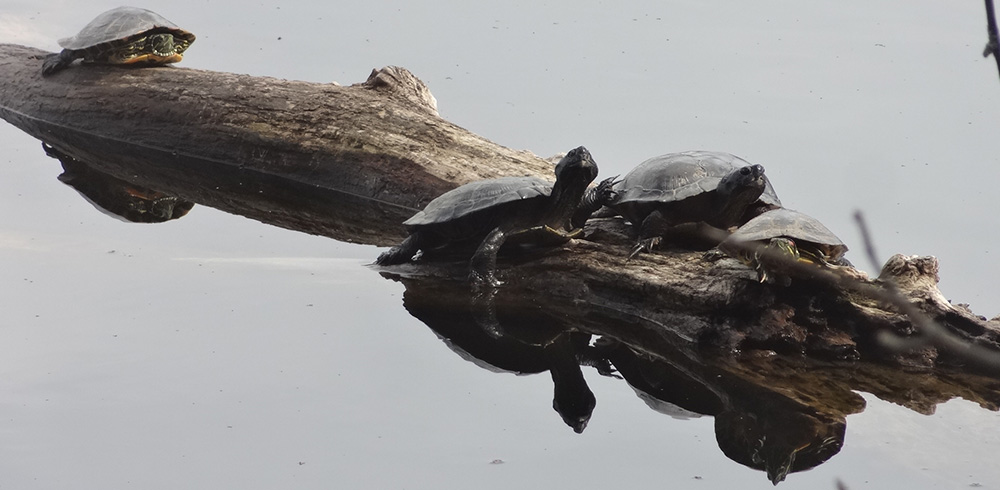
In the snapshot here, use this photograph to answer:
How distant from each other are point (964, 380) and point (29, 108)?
24.2 feet

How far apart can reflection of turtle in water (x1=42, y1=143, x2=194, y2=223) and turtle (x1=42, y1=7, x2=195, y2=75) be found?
0.95 metres

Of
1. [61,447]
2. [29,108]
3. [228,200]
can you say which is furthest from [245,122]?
[61,447]

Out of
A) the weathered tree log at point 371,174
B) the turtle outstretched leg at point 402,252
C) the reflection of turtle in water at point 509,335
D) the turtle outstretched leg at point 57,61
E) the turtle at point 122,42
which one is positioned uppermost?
the turtle at point 122,42

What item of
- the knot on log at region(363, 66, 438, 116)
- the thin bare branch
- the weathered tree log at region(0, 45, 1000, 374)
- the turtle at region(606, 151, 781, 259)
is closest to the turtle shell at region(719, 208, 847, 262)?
the weathered tree log at region(0, 45, 1000, 374)

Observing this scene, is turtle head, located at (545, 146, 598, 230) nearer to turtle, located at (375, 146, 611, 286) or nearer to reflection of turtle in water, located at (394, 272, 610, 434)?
turtle, located at (375, 146, 611, 286)

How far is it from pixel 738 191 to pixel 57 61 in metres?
5.86

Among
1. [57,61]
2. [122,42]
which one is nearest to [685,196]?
[122,42]

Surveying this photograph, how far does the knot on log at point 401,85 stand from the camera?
25.0 feet

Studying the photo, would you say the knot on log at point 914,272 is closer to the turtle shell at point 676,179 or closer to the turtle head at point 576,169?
the turtle shell at point 676,179

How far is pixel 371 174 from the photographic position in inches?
291

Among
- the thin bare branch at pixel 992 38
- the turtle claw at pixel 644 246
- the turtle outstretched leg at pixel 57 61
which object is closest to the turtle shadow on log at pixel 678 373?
the turtle claw at pixel 644 246

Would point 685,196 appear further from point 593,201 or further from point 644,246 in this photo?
point 593,201

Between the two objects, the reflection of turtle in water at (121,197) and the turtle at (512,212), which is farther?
the reflection of turtle in water at (121,197)

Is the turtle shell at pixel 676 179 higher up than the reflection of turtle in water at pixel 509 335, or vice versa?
the turtle shell at pixel 676 179
